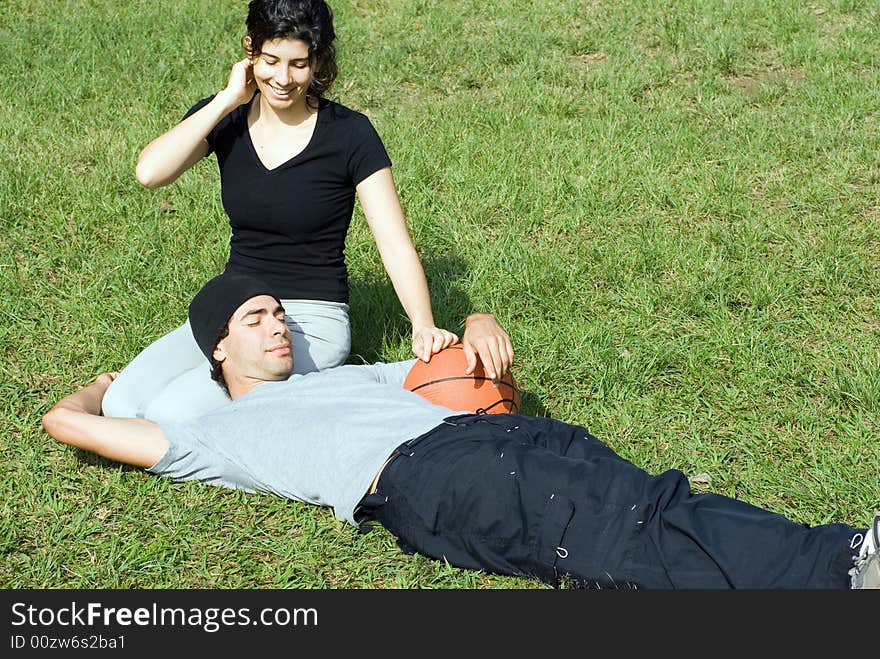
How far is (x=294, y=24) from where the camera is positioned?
5051 millimetres

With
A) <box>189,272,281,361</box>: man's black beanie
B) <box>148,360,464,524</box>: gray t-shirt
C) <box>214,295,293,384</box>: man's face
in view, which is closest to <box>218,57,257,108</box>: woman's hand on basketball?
<box>189,272,281,361</box>: man's black beanie

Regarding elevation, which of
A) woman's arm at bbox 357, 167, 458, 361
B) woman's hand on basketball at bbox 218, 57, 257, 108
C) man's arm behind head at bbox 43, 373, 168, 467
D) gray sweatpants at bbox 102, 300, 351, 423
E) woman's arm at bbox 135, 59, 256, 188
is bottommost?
man's arm behind head at bbox 43, 373, 168, 467

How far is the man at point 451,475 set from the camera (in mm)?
3973

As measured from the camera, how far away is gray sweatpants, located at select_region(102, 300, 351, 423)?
5215 millimetres

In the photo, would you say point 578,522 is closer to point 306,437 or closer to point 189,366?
point 306,437

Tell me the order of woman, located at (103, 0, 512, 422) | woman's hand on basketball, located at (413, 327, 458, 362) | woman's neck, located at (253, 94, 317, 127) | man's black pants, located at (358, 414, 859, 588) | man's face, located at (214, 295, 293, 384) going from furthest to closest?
1. woman's neck, located at (253, 94, 317, 127)
2. woman, located at (103, 0, 512, 422)
3. woman's hand on basketball, located at (413, 327, 458, 362)
4. man's face, located at (214, 295, 293, 384)
5. man's black pants, located at (358, 414, 859, 588)

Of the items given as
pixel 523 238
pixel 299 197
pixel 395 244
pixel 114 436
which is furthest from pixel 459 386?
pixel 523 238

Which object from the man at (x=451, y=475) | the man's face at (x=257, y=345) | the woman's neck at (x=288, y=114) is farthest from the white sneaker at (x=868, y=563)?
the woman's neck at (x=288, y=114)

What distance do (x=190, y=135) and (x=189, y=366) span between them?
3.88 ft

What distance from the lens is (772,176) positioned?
7.91 metres

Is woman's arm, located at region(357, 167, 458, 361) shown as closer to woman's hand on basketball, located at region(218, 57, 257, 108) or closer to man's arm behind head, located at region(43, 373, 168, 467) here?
woman's hand on basketball, located at region(218, 57, 257, 108)

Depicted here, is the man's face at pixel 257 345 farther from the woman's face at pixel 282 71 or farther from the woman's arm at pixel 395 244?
the woman's face at pixel 282 71

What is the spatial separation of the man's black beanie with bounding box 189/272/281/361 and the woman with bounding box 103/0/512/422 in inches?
9.4

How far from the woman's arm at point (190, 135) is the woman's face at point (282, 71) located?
87 millimetres
